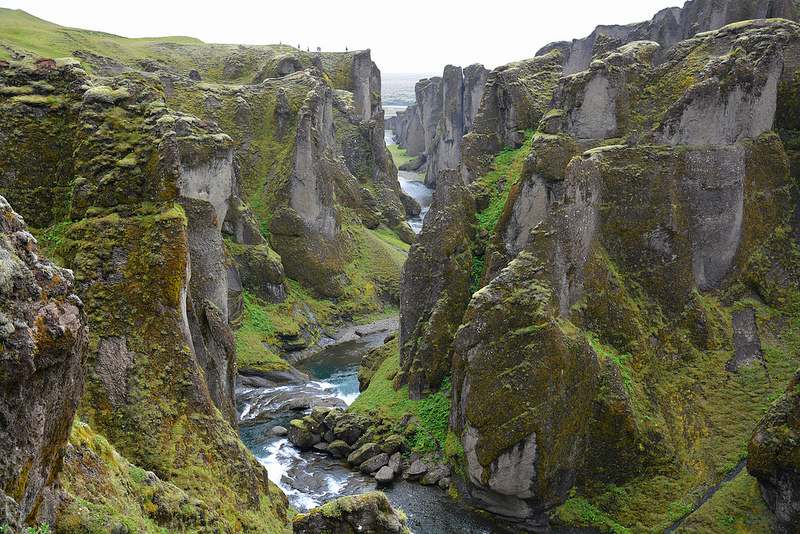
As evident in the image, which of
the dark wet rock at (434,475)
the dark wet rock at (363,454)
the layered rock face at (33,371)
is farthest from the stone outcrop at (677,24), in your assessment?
the layered rock face at (33,371)

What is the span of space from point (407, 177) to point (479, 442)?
11429 cm

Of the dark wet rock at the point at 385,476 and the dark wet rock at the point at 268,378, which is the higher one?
the dark wet rock at the point at 385,476

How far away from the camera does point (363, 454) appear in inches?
1459

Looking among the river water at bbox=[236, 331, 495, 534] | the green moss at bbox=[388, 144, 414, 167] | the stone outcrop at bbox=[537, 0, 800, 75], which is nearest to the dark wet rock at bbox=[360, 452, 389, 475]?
the river water at bbox=[236, 331, 495, 534]

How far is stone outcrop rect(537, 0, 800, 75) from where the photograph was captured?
58438 millimetres

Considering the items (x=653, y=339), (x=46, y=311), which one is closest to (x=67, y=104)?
(x=46, y=311)

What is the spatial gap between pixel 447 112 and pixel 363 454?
100581mm

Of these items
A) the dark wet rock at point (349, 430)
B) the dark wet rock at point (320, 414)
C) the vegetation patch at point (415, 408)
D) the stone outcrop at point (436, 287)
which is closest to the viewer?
the vegetation patch at point (415, 408)

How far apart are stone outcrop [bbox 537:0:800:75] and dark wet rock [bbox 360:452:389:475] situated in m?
31.1

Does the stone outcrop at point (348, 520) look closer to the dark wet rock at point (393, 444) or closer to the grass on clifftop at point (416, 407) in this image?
the grass on clifftop at point (416, 407)

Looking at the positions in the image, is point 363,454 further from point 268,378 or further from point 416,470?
point 268,378

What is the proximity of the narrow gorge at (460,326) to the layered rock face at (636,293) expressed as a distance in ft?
0.40

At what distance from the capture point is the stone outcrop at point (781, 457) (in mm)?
26062

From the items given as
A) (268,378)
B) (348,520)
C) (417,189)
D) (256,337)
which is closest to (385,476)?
(268,378)
